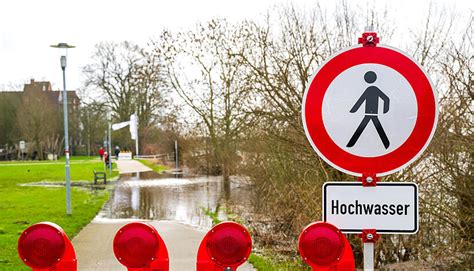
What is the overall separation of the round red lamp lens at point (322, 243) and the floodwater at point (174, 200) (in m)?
11.4

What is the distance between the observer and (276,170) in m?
12.1

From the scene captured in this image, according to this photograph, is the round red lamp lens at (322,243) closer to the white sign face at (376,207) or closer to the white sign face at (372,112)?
the white sign face at (376,207)

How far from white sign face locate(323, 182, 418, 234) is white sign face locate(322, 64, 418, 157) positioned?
180mm

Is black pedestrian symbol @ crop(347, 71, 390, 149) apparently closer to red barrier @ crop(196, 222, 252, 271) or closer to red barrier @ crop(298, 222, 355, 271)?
red barrier @ crop(298, 222, 355, 271)

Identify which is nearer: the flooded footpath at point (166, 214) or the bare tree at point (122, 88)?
the flooded footpath at point (166, 214)

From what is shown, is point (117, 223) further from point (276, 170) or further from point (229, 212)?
point (276, 170)

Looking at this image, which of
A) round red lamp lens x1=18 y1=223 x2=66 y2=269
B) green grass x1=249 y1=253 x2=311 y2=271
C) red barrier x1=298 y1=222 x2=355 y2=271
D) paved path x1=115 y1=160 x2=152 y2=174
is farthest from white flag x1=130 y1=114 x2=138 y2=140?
red barrier x1=298 y1=222 x2=355 y2=271

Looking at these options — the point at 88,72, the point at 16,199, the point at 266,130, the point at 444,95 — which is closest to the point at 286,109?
the point at 266,130

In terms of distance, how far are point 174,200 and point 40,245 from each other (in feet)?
57.3

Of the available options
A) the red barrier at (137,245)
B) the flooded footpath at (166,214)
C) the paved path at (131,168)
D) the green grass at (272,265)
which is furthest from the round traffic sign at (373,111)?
the paved path at (131,168)

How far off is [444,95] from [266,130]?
13.0 feet

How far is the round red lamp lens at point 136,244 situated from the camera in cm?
253

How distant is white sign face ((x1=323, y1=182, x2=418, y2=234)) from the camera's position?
2617mm

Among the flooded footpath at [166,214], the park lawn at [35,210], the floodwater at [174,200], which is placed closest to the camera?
the flooded footpath at [166,214]
